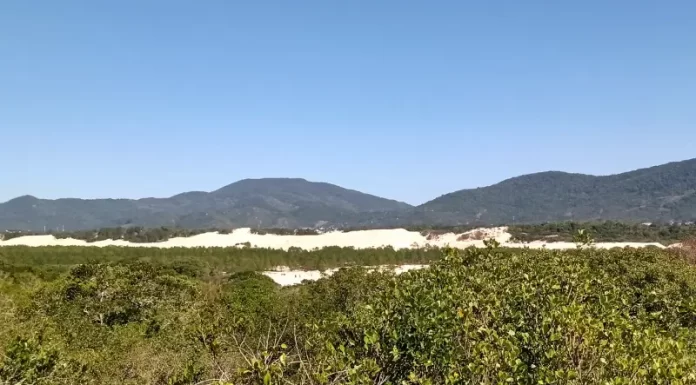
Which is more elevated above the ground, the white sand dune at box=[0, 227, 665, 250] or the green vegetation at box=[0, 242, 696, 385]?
the white sand dune at box=[0, 227, 665, 250]

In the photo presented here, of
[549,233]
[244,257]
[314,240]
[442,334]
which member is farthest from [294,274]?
[442,334]

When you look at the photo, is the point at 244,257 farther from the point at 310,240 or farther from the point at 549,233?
the point at 549,233

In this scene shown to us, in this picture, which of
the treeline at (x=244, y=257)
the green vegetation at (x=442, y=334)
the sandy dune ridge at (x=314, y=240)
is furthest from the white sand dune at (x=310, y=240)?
the green vegetation at (x=442, y=334)

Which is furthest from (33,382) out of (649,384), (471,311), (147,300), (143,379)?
(147,300)

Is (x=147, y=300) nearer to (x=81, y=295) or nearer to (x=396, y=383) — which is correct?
(x=81, y=295)

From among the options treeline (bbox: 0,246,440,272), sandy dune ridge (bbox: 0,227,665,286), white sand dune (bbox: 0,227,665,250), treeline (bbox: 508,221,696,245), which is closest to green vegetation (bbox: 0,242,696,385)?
treeline (bbox: 0,246,440,272)

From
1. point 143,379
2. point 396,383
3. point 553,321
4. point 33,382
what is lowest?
point 143,379

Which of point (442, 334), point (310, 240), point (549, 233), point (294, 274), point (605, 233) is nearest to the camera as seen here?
point (442, 334)

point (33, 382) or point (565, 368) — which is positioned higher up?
point (565, 368)

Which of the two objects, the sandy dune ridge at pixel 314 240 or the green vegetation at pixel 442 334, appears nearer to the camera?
the green vegetation at pixel 442 334

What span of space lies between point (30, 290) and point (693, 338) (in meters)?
27.1

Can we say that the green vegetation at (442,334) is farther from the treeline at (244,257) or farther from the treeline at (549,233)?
the treeline at (549,233)

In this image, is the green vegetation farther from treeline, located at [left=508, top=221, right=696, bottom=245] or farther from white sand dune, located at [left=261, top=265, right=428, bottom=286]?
treeline, located at [left=508, top=221, right=696, bottom=245]

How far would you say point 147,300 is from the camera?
2573 centimetres
